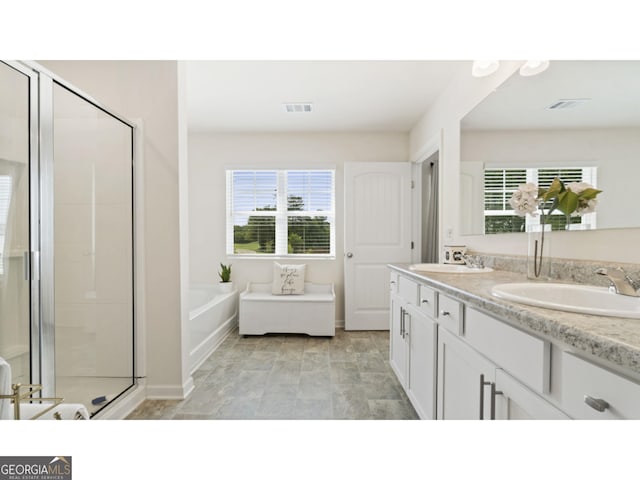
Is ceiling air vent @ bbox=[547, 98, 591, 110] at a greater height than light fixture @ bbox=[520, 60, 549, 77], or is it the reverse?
light fixture @ bbox=[520, 60, 549, 77]

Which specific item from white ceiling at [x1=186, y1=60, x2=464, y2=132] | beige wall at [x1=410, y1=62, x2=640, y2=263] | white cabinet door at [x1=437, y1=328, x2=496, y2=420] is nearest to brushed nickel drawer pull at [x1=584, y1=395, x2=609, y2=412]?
white cabinet door at [x1=437, y1=328, x2=496, y2=420]

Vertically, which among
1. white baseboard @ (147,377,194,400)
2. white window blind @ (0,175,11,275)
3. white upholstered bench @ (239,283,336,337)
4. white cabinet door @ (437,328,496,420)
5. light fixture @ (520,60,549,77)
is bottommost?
white baseboard @ (147,377,194,400)

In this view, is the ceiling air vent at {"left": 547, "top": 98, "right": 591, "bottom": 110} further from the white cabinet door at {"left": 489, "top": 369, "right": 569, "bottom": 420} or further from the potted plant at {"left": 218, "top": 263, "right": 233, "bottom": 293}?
the potted plant at {"left": 218, "top": 263, "right": 233, "bottom": 293}

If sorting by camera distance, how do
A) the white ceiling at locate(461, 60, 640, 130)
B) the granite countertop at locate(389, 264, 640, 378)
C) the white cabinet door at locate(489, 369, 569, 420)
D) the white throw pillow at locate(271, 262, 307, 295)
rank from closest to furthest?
the granite countertop at locate(389, 264, 640, 378), the white cabinet door at locate(489, 369, 569, 420), the white ceiling at locate(461, 60, 640, 130), the white throw pillow at locate(271, 262, 307, 295)

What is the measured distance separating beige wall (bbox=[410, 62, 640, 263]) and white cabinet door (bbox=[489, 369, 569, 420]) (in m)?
0.71

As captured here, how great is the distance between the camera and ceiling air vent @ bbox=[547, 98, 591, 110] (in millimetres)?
1266

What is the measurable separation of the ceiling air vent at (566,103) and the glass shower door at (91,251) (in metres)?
2.36

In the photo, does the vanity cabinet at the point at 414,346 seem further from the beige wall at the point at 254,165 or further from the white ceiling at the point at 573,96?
the beige wall at the point at 254,165

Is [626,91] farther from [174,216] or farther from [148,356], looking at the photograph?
[148,356]

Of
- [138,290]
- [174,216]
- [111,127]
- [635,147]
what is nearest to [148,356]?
[138,290]

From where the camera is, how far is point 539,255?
1.45 meters

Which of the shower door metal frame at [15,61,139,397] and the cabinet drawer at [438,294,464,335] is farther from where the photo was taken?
the shower door metal frame at [15,61,139,397]

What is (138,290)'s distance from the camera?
1.99 meters

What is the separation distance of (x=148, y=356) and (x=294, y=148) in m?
2.83
